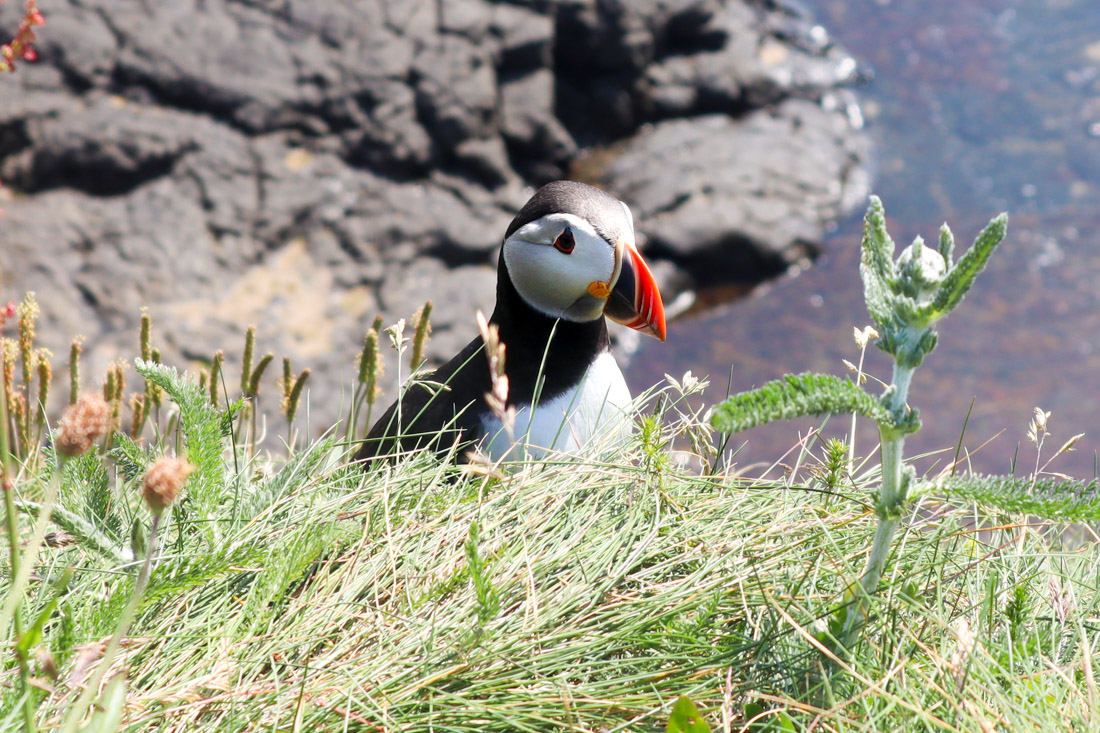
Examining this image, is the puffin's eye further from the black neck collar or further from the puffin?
the black neck collar

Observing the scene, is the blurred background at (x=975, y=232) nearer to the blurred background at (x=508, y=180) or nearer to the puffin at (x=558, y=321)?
the blurred background at (x=508, y=180)

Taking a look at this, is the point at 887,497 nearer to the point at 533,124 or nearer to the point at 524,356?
the point at 524,356

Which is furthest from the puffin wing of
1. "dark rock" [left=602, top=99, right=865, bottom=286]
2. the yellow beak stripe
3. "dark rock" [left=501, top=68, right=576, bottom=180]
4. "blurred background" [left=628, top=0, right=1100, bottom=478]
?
"dark rock" [left=501, top=68, right=576, bottom=180]

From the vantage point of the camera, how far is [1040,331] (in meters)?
8.41

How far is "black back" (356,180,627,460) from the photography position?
286cm

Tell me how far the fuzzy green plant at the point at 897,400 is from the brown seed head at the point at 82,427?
801 millimetres

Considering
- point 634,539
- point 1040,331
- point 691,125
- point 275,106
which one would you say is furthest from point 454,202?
point 634,539

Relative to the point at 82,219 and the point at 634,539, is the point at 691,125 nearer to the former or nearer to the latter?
the point at 82,219

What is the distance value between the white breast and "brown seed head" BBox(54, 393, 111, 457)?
1.45 metres

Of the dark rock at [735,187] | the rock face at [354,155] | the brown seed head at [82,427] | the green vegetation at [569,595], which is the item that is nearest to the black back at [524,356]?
the green vegetation at [569,595]

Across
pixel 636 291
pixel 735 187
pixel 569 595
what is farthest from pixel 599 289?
pixel 735 187

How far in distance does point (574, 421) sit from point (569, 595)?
1.06 meters

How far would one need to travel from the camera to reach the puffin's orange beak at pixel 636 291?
2883 millimetres

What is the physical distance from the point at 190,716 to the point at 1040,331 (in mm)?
8407
